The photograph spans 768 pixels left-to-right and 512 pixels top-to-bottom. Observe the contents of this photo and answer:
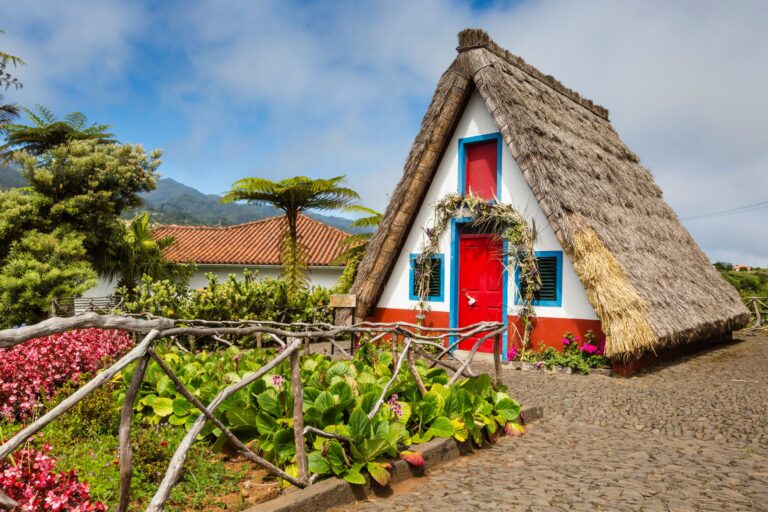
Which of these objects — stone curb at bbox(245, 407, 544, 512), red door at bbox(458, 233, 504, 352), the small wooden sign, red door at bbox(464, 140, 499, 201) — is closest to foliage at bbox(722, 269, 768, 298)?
red door at bbox(458, 233, 504, 352)

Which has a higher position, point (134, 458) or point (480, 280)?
point (480, 280)

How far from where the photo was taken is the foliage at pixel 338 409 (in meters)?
4.00

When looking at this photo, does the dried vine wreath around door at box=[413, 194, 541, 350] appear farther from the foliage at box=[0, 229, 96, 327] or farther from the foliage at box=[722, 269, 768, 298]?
the foliage at box=[722, 269, 768, 298]

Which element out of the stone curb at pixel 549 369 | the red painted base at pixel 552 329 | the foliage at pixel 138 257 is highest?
the foliage at pixel 138 257

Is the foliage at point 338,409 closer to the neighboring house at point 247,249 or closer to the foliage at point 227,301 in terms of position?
the foliage at point 227,301

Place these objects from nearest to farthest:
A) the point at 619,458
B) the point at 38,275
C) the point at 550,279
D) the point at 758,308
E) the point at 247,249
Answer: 1. the point at 619,458
2. the point at 550,279
3. the point at 38,275
4. the point at 758,308
5. the point at 247,249

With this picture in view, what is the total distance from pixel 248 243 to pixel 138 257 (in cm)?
1204

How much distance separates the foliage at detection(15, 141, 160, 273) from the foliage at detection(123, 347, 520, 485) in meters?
13.6

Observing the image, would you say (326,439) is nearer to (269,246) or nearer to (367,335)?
(367,335)

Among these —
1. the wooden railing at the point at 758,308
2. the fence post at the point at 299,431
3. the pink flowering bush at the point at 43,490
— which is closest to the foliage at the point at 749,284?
the wooden railing at the point at 758,308

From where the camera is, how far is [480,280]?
10.7 m

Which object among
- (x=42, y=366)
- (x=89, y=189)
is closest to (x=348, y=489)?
(x=42, y=366)

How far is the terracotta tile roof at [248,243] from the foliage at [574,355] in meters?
19.6

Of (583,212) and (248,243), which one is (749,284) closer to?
(583,212)
